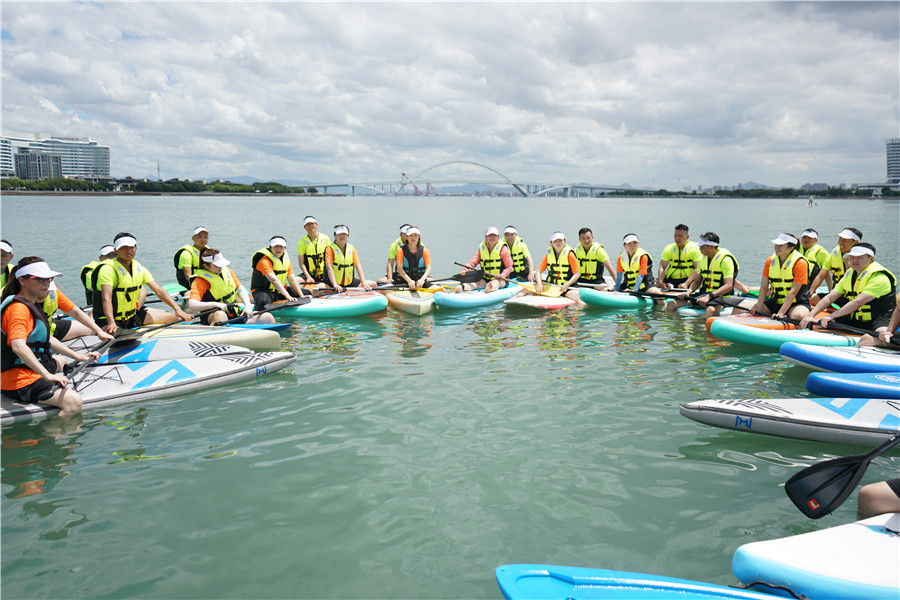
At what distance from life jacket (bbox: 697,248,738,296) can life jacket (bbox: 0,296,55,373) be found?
10250 mm

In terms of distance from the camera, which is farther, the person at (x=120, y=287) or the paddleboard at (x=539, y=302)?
the paddleboard at (x=539, y=302)

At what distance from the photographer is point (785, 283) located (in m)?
8.84

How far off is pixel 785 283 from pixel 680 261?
8.37 feet

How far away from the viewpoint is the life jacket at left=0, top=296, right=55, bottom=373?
5238 mm

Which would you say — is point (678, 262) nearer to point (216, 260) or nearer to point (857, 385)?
point (857, 385)

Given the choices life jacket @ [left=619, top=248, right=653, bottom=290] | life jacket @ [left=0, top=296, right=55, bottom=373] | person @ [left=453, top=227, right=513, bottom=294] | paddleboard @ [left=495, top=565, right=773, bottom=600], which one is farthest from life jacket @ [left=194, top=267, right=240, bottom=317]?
life jacket @ [left=619, top=248, right=653, bottom=290]

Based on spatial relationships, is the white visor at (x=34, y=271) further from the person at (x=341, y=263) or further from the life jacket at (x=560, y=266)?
the life jacket at (x=560, y=266)

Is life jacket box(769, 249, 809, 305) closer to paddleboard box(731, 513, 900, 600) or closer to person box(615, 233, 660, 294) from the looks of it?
person box(615, 233, 660, 294)

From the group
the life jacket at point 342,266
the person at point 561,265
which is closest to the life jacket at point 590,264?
the person at point 561,265

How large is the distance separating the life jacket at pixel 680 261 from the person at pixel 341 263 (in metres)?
6.38

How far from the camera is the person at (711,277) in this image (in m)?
10.0

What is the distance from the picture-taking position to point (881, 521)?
10.9ft

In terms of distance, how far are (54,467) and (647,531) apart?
16.6 ft

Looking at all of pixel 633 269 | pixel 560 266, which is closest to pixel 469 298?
pixel 560 266
